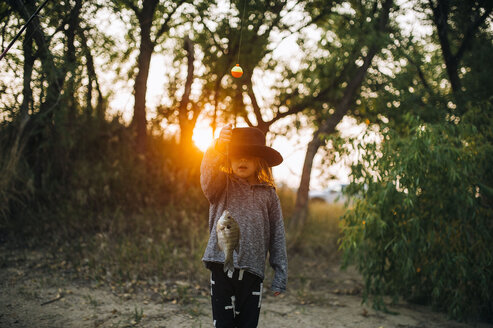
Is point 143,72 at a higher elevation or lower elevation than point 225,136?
Result: higher

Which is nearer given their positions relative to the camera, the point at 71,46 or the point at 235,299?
the point at 235,299

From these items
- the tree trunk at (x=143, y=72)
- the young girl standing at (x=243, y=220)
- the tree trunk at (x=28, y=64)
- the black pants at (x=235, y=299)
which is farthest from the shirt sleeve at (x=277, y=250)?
the tree trunk at (x=143, y=72)

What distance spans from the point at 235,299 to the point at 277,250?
0.45 meters

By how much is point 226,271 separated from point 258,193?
0.59 meters

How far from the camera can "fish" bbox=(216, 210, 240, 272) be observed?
227 cm

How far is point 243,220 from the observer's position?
2553 mm

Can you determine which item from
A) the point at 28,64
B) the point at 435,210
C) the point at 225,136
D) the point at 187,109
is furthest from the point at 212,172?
the point at 187,109

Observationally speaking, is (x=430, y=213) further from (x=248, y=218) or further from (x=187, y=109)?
(x=187, y=109)

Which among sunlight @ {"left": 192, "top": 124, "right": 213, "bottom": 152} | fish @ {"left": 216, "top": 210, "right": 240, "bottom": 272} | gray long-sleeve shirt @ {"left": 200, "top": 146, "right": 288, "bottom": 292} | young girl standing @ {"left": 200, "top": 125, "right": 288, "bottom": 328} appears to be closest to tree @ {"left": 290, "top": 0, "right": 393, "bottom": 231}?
sunlight @ {"left": 192, "top": 124, "right": 213, "bottom": 152}

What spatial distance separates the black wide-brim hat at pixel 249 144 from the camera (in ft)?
8.70

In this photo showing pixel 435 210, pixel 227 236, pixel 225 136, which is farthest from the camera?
pixel 435 210

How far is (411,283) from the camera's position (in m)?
4.95

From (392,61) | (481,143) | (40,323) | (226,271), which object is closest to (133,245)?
(40,323)

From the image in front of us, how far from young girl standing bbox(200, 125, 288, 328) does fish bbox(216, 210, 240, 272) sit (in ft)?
0.35
